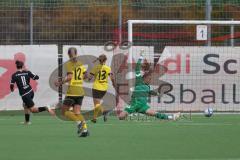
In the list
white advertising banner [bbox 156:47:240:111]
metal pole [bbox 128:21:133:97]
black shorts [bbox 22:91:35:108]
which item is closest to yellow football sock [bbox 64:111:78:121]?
black shorts [bbox 22:91:35:108]

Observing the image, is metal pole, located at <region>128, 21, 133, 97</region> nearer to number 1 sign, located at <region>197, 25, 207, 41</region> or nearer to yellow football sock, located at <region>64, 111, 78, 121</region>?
number 1 sign, located at <region>197, 25, 207, 41</region>

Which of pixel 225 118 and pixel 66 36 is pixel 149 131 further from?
pixel 66 36

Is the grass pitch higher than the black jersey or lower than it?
lower

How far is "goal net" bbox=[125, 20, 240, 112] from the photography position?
23.6m

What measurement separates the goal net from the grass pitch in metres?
3.10

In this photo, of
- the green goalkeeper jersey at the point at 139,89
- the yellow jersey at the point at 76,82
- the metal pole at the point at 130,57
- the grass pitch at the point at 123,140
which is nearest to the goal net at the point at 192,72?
the metal pole at the point at 130,57

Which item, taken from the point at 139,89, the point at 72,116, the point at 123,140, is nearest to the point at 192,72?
the point at 139,89

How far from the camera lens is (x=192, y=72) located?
941 inches

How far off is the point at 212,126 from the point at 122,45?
19.0ft

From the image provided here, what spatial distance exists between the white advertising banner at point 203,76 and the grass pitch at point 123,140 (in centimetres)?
320

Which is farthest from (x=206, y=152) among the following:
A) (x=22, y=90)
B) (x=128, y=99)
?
(x=128, y=99)

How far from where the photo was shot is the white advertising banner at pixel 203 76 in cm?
2366

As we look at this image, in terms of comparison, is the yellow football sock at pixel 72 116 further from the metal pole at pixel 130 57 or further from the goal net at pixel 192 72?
the goal net at pixel 192 72

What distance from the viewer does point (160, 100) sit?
23.4m
